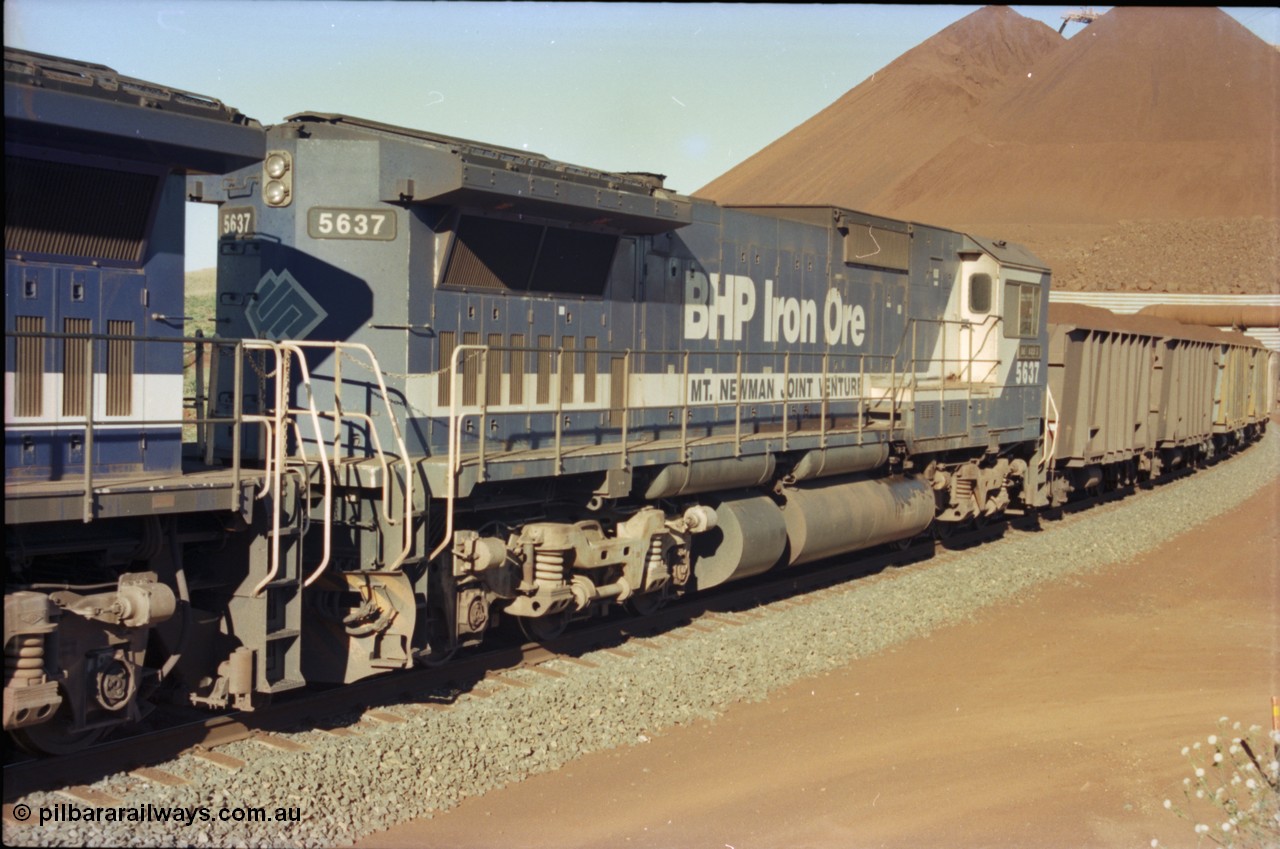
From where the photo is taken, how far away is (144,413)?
6.93 m

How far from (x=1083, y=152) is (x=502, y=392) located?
84135mm

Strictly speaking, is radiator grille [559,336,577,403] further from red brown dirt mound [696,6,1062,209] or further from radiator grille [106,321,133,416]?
red brown dirt mound [696,6,1062,209]

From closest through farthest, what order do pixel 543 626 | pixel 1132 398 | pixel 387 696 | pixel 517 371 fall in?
pixel 387 696, pixel 517 371, pixel 543 626, pixel 1132 398

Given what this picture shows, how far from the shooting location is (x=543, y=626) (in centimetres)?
986

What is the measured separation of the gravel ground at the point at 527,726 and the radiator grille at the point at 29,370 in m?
2.07

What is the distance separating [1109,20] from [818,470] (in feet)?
344

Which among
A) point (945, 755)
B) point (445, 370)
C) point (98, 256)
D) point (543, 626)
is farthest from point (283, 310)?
point (945, 755)

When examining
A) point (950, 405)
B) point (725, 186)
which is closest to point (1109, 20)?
point (725, 186)

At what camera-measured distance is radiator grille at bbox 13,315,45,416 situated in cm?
632

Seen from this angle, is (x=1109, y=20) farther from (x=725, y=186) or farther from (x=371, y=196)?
(x=371, y=196)

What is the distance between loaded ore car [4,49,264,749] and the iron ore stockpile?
212 ft

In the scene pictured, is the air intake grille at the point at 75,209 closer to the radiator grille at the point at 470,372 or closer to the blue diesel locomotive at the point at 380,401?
the blue diesel locomotive at the point at 380,401

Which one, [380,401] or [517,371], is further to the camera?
[517,371]

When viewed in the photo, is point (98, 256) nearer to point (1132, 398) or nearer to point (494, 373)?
point (494, 373)
